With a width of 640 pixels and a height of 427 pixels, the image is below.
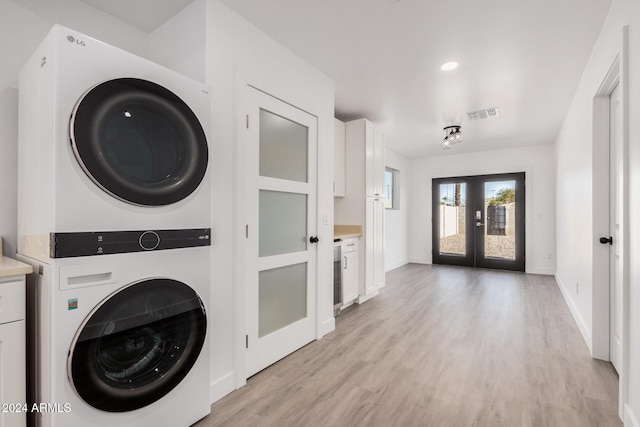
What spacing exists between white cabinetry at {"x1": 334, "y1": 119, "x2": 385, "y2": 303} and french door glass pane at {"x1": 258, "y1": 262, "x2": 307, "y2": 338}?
56.7 inches

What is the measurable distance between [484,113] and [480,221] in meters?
2.95

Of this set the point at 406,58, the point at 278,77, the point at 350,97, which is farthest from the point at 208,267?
the point at 350,97

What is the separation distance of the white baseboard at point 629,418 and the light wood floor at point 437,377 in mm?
81

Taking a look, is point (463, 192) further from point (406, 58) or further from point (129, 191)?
point (129, 191)

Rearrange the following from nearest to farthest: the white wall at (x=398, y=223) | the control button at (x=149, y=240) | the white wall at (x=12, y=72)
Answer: the control button at (x=149, y=240) < the white wall at (x=12, y=72) < the white wall at (x=398, y=223)

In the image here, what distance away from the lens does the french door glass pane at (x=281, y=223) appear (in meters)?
2.24

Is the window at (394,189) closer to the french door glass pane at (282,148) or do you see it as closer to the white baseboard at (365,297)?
the white baseboard at (365,297)

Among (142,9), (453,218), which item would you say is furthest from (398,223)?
(142,9)

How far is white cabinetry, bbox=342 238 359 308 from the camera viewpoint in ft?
11.5

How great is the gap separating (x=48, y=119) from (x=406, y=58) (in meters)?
2.50

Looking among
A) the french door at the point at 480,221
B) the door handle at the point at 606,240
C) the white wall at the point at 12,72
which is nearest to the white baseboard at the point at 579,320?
the door handle at the point at 606,240

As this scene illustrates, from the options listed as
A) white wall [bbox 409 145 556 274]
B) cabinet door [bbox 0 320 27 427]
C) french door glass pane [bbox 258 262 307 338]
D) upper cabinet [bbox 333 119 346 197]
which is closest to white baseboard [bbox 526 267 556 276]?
white wall [bbox 409 145 556 274]

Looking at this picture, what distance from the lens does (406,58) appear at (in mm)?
2590

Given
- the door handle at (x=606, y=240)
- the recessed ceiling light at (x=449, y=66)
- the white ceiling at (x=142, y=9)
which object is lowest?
the door handle at (x=606, y=240)
